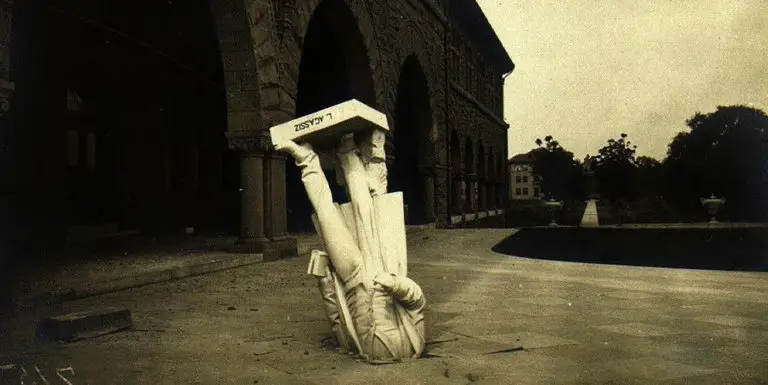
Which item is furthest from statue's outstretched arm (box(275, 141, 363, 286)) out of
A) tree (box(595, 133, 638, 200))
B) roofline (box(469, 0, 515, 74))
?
tree (box(595, 133, 638, 200))

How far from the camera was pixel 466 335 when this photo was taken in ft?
12.9

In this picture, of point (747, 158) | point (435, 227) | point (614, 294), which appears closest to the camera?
point (614, 294)

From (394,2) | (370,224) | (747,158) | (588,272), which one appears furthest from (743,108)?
(370,224)

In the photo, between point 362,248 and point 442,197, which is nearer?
point 362,248

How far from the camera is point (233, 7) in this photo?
7.82 meters

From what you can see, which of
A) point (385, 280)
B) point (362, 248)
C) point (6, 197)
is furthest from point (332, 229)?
point (6, 197)

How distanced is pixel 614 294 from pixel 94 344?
426 cm

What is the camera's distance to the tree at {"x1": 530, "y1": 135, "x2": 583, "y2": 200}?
62.7 metres

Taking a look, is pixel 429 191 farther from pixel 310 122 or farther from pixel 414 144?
pixel 310 122

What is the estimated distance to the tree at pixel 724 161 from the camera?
1888cm

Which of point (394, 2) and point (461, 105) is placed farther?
point (461, 105)

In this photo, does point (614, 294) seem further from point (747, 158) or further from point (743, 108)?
point (743, 108)

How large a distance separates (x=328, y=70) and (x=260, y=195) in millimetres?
7101

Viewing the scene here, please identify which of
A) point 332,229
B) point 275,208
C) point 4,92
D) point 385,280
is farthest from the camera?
point 275,208
